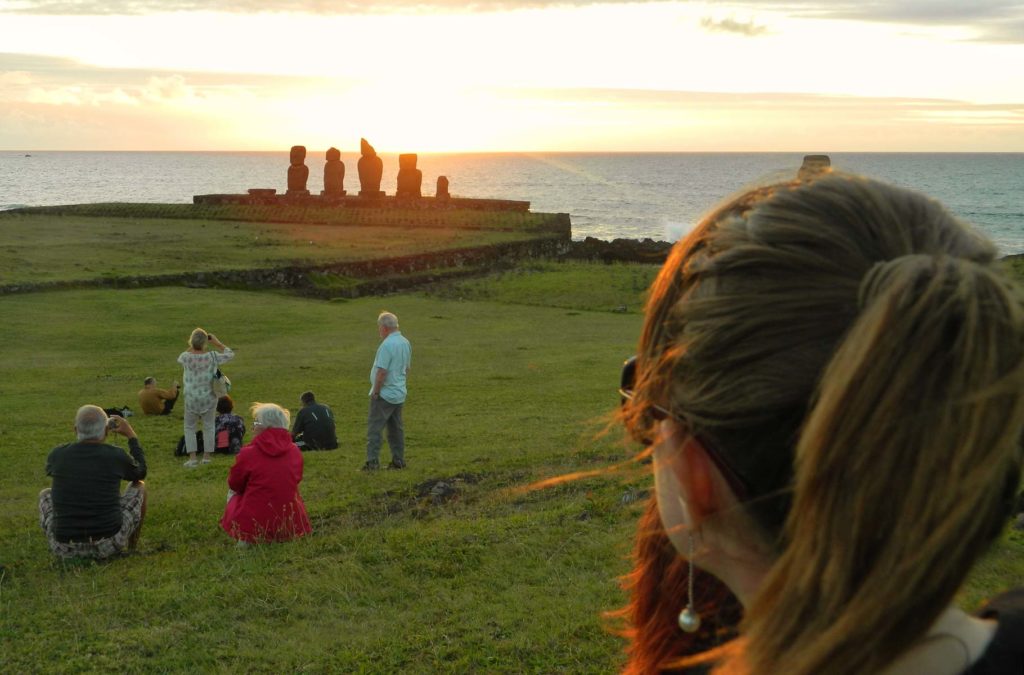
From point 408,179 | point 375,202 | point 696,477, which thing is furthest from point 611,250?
point 696,477

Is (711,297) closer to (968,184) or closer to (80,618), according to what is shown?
(80,618)

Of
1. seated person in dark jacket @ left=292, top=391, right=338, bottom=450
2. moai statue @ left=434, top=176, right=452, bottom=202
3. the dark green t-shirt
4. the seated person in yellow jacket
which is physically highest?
moai statue @ left=434, top=176, right=452, bottom=202

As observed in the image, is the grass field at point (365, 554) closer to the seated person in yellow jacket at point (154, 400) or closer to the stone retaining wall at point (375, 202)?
the seated person in yellow jacket at point (154, 400)

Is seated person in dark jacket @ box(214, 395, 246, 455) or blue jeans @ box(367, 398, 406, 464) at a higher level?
blue jeans @ box(367, 398, 406, 464)

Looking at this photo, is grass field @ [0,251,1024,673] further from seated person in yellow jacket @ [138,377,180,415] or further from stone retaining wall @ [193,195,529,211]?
stone retaining wall @ [193,195,529,211]

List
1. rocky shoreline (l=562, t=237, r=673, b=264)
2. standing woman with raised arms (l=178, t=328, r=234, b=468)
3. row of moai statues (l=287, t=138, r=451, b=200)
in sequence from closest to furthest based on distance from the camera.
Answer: standing woman with raised arms (l=178, t=328, r=234, b=468) < rocky shoreline (l=562, t=237, r=673, b=264) < row of moai statues (l=287, t=138, r=451, b=200)

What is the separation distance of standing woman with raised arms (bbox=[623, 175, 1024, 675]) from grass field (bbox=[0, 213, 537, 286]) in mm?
34187

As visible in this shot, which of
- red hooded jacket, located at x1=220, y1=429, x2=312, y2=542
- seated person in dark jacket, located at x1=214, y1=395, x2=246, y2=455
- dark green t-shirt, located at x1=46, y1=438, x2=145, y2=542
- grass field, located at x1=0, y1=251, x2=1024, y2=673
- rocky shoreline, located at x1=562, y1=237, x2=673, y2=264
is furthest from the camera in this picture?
rocky shoreline, located at x1=562, y1=237, x2=673, y2=264

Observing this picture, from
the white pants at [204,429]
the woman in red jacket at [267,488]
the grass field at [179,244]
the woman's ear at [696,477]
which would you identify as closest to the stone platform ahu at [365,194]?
the grass field at [179,244]

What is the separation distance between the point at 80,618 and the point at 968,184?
183 meters

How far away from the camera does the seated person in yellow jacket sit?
1702 cm

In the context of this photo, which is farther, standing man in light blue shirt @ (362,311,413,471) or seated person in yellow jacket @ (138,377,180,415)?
seated person in yellow jacket @ (138,377,180,415)

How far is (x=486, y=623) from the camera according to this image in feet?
20.1

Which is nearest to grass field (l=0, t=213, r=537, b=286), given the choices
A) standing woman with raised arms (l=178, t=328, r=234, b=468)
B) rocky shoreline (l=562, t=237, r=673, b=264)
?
rocky shoreline (l=562, t=237, r=673, b=264)
